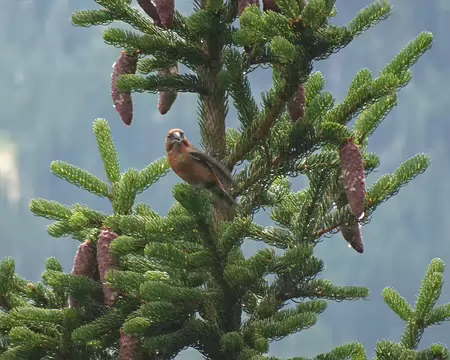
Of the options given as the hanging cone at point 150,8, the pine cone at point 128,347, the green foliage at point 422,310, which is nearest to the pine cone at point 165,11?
the hanging cone at point 150,8

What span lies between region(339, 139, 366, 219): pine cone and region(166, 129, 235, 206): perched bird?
580mm

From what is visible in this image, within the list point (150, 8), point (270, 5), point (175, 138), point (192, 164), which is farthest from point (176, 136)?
point (270, 5)

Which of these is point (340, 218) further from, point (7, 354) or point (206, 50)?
point (7, 354)

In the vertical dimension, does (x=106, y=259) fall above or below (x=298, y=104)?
below

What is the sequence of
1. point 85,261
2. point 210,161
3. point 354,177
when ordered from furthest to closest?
point 85,261
point 210,161
point 354,177

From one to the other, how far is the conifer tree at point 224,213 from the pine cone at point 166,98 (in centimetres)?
1

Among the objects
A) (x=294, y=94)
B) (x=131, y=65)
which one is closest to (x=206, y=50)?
(x=131, y=65)

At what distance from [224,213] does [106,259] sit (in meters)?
0.61

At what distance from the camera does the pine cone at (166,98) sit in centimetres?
374

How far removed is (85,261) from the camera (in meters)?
3.52

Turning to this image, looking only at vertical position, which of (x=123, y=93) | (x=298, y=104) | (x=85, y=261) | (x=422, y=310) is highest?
(x=123, y=93)

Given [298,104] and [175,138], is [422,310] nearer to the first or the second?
[298,104]

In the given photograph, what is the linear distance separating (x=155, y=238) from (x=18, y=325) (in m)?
0.93

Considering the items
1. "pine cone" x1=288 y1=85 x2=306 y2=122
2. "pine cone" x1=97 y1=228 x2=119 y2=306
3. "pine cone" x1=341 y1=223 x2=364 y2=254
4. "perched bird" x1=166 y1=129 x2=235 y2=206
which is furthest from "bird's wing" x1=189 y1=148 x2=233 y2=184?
"pine cone" x1=341 y1=223 x2=364 y2=254
